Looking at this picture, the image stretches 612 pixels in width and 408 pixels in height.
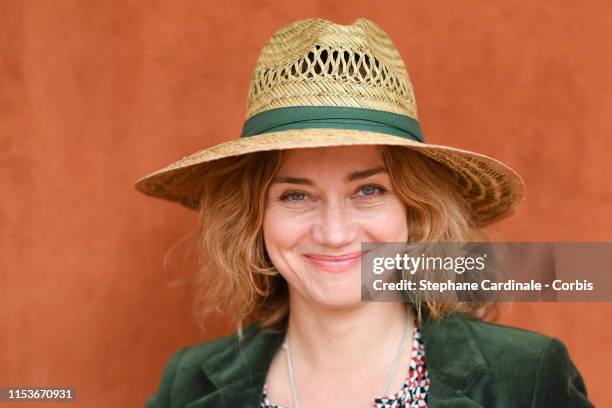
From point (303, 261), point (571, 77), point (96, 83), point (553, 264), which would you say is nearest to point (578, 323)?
point (553, 264)

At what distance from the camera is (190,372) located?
2.95 meters

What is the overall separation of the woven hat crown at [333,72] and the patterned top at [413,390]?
0.72 m

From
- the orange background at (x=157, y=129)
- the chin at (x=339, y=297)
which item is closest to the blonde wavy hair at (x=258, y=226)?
the chin at (x=339, y=297)

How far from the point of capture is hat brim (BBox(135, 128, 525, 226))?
7.58 feet

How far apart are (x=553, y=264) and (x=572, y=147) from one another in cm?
54

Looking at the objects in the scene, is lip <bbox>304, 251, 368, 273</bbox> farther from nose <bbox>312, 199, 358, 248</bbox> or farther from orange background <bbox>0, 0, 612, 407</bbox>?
orange background <bbox>0, 0, 612, 407</bbox>

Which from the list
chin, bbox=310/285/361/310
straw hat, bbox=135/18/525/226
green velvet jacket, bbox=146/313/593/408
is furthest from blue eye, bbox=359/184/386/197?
green velvet jacket, bbox=146/313/593/408

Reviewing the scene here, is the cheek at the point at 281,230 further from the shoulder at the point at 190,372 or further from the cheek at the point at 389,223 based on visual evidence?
the shoulder at the point at 190,372

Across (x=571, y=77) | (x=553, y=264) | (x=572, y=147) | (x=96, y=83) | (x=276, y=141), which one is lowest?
(x=553, y=264)

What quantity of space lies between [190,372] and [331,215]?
85 cm

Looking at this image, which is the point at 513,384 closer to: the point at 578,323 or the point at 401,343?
the point at 401,343

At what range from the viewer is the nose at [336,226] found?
2449 millimetres

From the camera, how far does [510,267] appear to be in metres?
3.00

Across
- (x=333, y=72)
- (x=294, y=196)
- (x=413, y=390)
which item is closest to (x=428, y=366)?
(x=413, y=390)
